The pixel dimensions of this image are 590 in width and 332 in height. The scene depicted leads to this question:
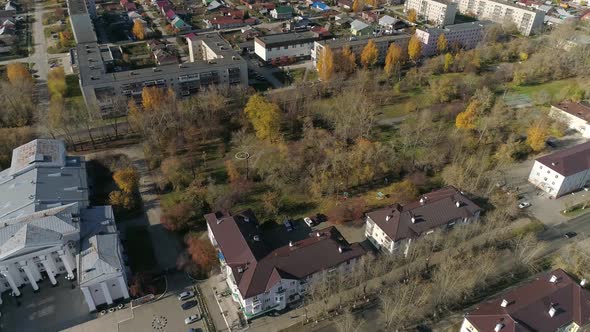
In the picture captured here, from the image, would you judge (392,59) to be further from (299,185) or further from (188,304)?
(188,304)

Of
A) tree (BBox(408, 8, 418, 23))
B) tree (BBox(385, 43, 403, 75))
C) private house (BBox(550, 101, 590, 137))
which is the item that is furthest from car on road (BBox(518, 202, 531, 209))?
tree (BBox(408, 8, 418, 23))

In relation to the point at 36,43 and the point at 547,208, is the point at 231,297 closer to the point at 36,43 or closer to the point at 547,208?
the point at 547,208

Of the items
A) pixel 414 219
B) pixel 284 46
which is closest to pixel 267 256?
pixel 414 219

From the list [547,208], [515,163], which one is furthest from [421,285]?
[515,163]

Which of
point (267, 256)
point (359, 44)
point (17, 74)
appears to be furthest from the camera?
point (359, 44)

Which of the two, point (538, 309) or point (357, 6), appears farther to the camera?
point (357, 6)

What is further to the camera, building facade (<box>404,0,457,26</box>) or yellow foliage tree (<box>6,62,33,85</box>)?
building facade (<box>404,0,457,26</box>)

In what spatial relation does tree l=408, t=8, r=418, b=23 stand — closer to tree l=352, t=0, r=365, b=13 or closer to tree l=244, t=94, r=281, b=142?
tree l=352, t=0, r=365, b=13
